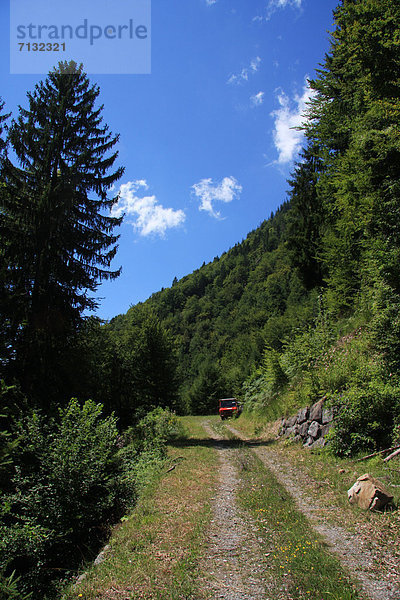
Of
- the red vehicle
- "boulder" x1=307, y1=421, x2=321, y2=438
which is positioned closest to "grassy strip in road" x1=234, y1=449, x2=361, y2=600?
"boulder" x1=307, y1=421, x2=321, y2=438

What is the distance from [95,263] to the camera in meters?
13.8

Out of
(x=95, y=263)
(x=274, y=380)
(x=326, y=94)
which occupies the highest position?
(x=326, y=94)

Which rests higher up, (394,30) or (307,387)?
(394,30)

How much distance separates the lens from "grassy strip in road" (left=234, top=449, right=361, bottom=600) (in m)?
3.54

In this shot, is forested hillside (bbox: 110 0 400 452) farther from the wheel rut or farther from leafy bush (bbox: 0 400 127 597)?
leafy bush (bbox: 0 400 127 597)

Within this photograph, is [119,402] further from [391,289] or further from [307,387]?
[391,289]

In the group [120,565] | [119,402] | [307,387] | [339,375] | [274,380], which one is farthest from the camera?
[119,402]

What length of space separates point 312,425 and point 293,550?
21.3ft

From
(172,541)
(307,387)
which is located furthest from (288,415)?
(172,541)

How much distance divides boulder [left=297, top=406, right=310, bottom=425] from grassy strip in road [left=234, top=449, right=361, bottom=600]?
13.9 feet

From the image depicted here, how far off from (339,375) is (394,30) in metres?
10.6

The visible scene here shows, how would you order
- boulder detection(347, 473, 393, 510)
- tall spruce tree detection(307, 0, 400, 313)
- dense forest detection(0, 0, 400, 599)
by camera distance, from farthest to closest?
tall spruce tree detection(307, 0, 400, 313) < dense forest detection(0, 0, 400, 599) < boulder detection(347, 473, 393, 510)

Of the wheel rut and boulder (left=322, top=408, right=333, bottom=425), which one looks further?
boulder (left=322, top=408, right=333, bottom=425)

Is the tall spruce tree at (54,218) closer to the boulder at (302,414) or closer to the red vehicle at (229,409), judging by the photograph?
the boulder at (302,414)
